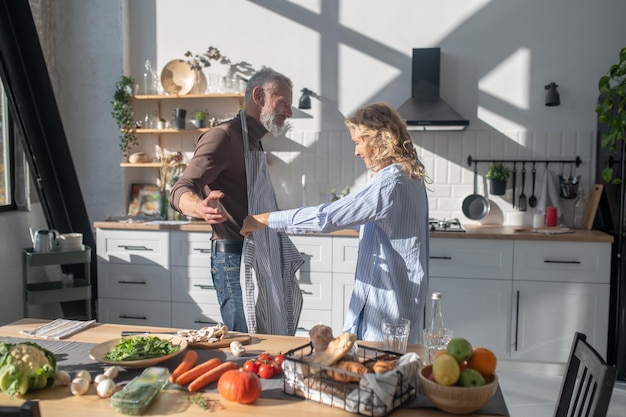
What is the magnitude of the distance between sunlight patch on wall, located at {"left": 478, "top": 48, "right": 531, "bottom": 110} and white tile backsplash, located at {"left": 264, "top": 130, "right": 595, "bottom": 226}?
0.27m

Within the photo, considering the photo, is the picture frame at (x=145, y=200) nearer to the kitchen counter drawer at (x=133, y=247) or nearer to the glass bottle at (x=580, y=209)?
the kitchen counter drawer at (x=133, y=247)

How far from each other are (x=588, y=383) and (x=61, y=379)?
4.41ft

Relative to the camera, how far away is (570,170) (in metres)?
4.24

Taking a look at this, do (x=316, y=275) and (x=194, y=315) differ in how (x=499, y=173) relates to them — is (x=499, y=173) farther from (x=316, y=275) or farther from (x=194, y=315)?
(x=194, y=315)

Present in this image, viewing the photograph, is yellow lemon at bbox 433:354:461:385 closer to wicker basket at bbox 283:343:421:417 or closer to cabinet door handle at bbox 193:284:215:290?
wicker basket at bbox 283:343:421:417

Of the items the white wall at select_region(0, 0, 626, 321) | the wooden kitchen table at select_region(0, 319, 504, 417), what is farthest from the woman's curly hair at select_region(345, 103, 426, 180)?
the white wall at select_region(0, 0, 626, 321)

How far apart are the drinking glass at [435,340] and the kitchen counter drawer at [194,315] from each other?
2.68m

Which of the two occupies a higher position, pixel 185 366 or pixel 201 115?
pixel 201 115

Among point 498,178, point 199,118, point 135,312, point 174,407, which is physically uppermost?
point 199,118

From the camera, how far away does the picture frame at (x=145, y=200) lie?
4.71 m

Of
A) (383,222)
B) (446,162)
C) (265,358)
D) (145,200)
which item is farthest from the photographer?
(145,200)

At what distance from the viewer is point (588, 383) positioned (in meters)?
1.39

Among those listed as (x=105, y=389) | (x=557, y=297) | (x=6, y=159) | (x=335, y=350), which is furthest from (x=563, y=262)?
(x=6, y=159)

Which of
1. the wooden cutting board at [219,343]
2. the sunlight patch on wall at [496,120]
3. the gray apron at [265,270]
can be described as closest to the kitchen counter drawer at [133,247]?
the gray apron at [265,270]
